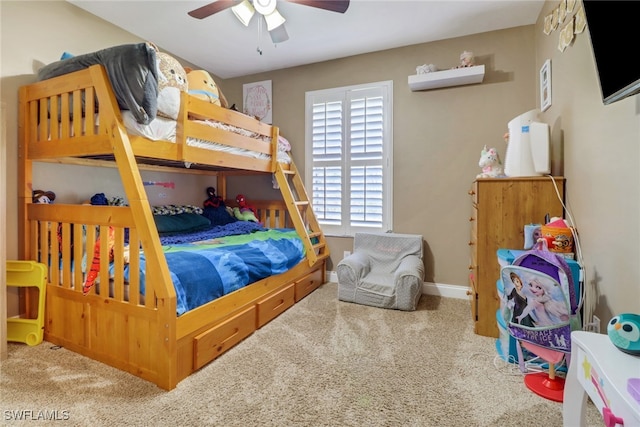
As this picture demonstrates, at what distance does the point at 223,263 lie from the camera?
1992 mm

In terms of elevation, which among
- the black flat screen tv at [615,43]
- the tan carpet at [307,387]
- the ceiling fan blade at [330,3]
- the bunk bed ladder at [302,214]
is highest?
the ceiling fan blade at [330,3]

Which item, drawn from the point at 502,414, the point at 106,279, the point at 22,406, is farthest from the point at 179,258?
the point at 502,414

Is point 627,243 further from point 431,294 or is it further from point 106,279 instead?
point 106,279

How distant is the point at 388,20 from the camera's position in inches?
105

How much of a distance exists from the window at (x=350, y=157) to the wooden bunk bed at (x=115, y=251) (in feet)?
4.04

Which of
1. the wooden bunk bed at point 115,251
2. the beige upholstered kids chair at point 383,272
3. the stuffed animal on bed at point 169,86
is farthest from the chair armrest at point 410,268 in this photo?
the stuffed animal on bed at point 169,86

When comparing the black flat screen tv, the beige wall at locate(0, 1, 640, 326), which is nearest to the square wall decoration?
the beige wall at locate(0, 1, 640, 326)

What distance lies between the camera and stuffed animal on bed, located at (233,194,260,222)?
139 inches

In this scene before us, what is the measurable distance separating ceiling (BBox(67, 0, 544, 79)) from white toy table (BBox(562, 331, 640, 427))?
2.53 meters

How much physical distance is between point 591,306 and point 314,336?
5.34ft

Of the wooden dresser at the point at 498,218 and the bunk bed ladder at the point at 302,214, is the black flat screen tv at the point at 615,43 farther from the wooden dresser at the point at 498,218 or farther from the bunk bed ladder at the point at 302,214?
the bunk bed ladder at the point at 302,214

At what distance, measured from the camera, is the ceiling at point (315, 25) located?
2.46 metres

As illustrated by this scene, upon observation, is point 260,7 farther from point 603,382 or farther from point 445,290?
point 445,290

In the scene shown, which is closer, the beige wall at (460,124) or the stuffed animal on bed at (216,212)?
the beige wall at (460,124)
